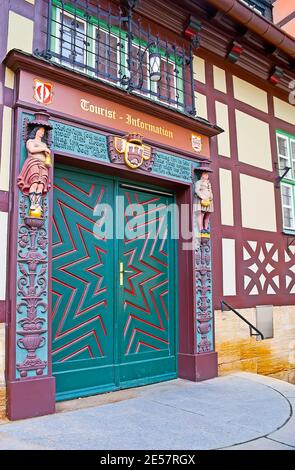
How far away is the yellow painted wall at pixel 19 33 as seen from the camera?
3467 mm

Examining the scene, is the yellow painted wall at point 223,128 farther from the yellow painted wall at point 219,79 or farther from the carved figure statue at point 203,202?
the carved figure statue at point 203,202

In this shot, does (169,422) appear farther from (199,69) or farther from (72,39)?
(199,69)

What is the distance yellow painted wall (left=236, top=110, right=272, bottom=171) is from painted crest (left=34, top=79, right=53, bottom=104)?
278 centimetres

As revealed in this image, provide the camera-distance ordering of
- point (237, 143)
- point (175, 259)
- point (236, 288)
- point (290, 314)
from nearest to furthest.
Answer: point (175, 259)
point (236, 288)
point (237, 143)
point (290, 314)

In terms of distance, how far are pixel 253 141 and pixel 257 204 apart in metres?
0.89

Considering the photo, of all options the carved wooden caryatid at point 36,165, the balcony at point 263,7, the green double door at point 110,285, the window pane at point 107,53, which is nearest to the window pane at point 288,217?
the green double door at point 110,285

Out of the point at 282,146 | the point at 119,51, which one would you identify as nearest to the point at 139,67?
the point at 119,51

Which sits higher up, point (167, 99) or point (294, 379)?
point (167, 99)

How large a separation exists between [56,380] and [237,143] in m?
3.68

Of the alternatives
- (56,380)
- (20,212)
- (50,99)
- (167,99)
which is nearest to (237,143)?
(167,99)

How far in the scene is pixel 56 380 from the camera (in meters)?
3.51

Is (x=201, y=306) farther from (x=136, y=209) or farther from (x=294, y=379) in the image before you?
(x=294, y=379)

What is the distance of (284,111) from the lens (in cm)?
635

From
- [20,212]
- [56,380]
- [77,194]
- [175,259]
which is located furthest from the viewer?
[175,259]
